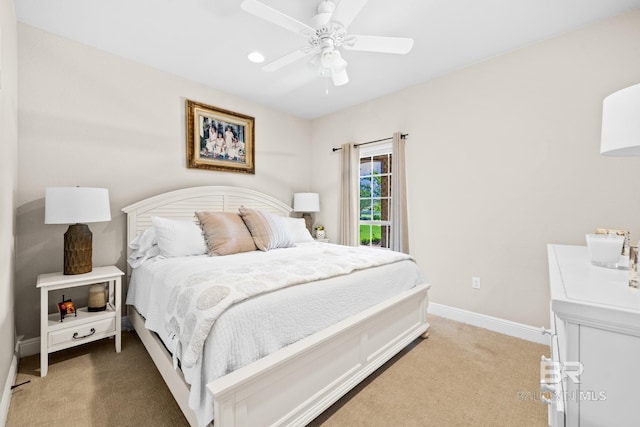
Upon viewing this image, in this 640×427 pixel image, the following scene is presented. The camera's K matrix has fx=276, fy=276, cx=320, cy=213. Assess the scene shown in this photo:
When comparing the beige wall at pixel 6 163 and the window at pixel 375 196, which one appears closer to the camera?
the beige wall at pixel 6 163

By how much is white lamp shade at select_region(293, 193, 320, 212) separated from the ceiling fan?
6.77 ft

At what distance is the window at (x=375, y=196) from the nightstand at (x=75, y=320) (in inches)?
114

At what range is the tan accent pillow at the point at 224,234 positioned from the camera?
→ 2.53 meters

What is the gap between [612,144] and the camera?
2.60 feet

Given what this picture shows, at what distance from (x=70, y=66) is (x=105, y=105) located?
36 cm

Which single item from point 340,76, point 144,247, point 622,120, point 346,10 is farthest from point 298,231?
point 622,120

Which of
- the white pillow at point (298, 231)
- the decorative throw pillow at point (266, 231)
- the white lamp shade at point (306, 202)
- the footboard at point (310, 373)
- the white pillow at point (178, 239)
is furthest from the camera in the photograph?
the white lamp shade at point (306, 202)

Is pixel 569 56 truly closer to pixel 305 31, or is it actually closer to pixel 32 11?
pixel 305 31

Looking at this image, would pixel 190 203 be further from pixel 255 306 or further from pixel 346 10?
pixel 346 10

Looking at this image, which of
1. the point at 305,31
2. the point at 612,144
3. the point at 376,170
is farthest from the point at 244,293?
the point at 376,170

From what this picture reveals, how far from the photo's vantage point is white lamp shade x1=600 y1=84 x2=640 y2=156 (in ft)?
2.39

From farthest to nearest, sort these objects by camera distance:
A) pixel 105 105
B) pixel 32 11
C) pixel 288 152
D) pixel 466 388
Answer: pixel 288 152 → pixel 105 105 → pixel 32 11 → pixel 466 388

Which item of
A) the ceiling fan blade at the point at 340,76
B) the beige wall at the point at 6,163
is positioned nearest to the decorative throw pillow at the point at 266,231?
the ceiling fan blade at the point at 340,76

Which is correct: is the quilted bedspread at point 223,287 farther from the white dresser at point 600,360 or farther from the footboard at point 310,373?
the white dresser at point 600,360
